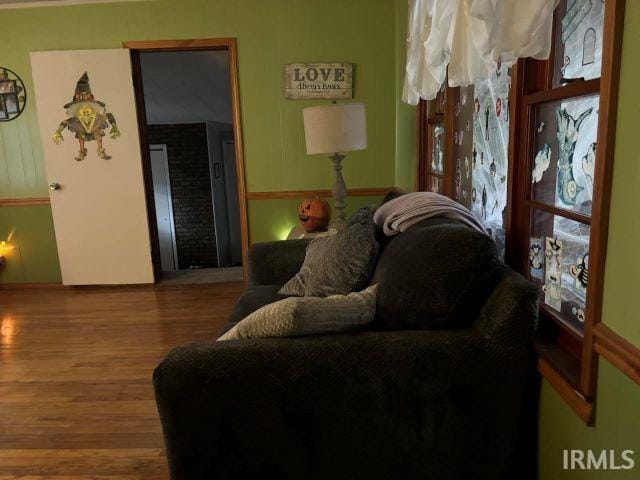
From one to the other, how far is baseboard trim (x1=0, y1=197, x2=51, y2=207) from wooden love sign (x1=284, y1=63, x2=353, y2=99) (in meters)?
2.19

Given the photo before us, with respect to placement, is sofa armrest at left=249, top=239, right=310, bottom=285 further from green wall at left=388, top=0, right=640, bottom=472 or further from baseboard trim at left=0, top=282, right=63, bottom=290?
baseboard trim at left=0, top=282, right=63, bottom=290

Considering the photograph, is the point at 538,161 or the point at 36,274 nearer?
the point at 538,161

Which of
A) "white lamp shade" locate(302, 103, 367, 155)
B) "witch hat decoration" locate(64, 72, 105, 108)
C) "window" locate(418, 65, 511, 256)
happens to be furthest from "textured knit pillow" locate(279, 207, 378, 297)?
"witch hat decoration" locate(64, 72, 105, 108)

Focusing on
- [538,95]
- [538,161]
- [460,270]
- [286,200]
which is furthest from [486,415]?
[286,200]

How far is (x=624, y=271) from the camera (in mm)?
958

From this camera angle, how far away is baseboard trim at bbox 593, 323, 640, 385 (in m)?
0.92

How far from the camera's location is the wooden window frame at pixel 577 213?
0.96 meters

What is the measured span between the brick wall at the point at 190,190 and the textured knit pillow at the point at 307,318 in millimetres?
6122

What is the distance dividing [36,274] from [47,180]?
2.73ft

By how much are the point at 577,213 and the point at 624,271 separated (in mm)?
334

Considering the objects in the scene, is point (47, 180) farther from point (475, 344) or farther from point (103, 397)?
point (475, 344)

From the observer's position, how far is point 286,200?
4102 millimetres

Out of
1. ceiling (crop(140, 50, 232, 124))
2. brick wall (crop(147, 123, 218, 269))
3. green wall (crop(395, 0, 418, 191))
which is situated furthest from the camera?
brick wall (crop(147, 123, 218, 269))

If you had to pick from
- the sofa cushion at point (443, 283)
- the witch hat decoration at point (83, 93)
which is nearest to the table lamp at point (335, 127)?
the sofa cushion at point (443, 283)
